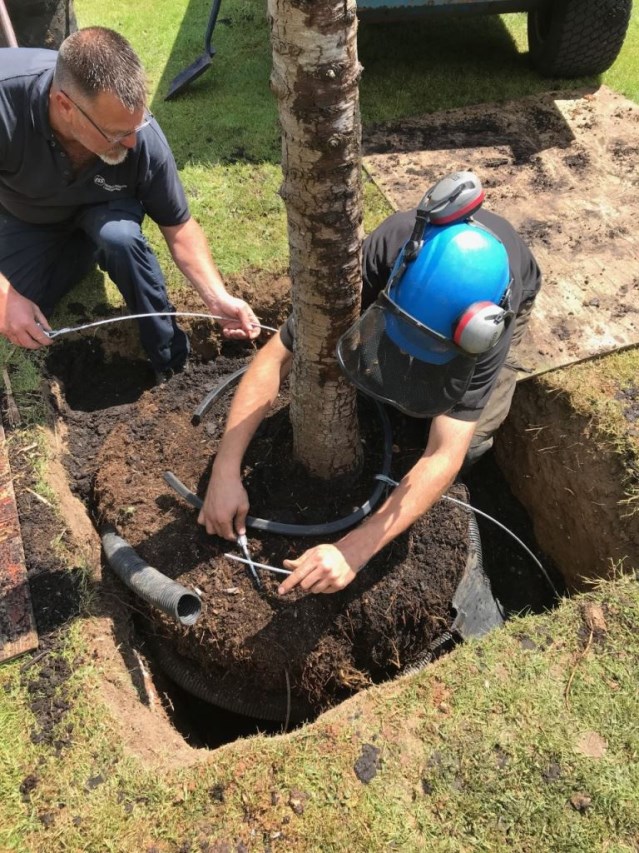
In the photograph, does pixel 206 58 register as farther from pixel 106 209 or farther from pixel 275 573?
pixel 275 573

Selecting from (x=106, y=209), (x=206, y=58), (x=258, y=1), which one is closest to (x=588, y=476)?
(x=106, y=209)

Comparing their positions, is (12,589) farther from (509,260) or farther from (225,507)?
(509,260)

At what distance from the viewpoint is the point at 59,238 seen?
3016mm

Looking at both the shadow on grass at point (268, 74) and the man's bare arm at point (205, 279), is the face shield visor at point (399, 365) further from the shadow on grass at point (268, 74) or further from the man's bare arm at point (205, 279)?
the shadow on grass at point (268, 74)

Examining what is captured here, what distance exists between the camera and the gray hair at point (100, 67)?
217 cm

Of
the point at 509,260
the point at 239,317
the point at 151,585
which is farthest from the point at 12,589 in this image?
the point at 509,260

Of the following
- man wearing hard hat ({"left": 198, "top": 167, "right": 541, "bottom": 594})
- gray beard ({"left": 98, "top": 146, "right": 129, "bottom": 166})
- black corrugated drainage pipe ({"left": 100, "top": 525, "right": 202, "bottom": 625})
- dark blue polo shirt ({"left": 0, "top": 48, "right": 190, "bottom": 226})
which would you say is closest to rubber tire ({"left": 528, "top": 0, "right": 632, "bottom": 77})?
man wearing hard hat ({"left": 198, "top": 167, "right": 541, "bottom": 594})

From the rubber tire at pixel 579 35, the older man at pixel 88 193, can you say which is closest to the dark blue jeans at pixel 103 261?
the older man at pixel 88 193

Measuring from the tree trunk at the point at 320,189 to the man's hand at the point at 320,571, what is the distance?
49 cm

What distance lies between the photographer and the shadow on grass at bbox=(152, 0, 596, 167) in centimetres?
422

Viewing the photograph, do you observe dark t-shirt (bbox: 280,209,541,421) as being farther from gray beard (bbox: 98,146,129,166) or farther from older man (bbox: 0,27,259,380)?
gray beard (bbox: 98,146,129,166)

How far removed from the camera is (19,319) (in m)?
2.52

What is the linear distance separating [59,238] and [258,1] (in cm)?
395

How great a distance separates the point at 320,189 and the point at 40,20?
3562 millimetres
